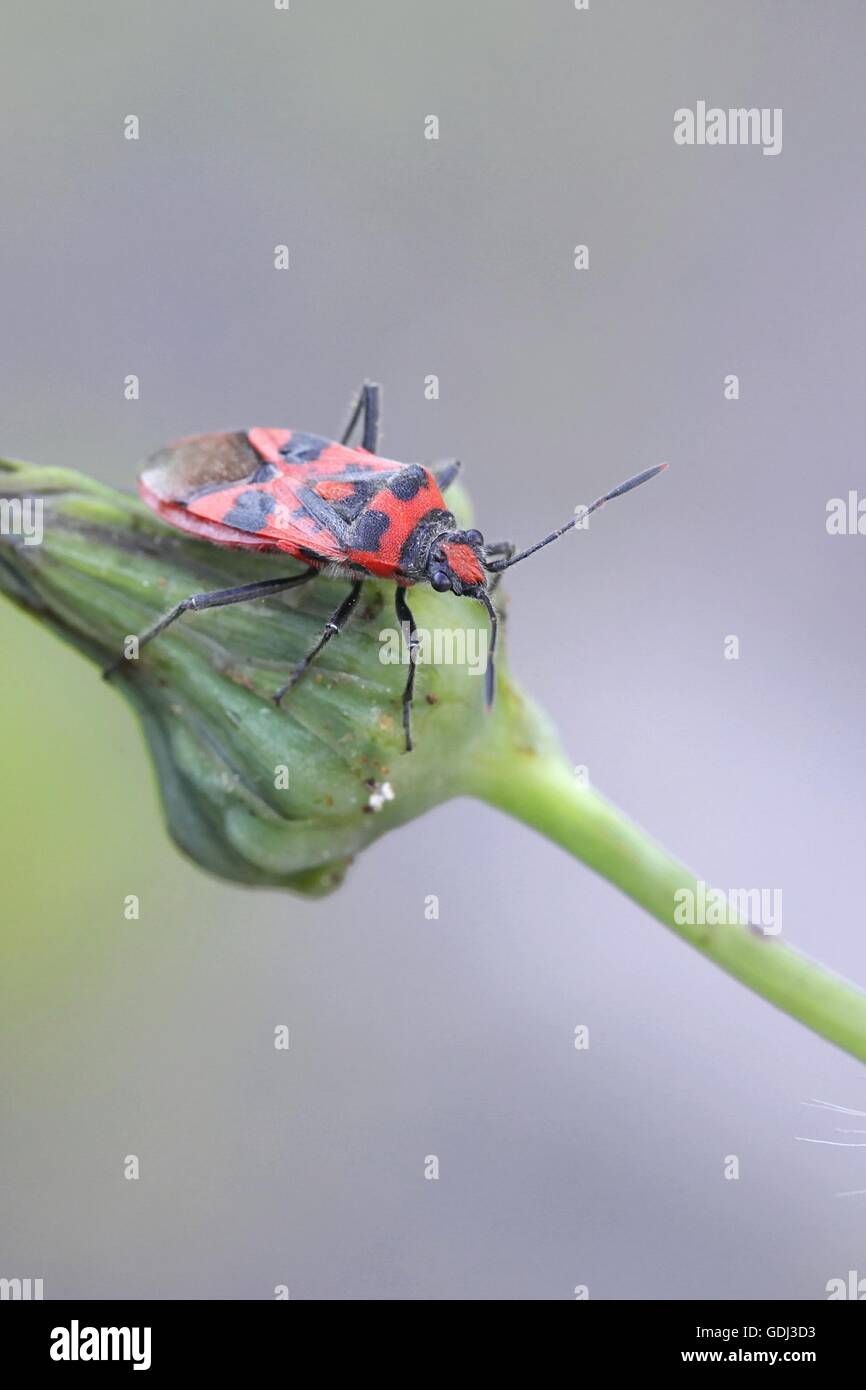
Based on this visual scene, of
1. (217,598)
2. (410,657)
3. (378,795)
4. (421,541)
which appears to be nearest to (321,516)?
(421,541)

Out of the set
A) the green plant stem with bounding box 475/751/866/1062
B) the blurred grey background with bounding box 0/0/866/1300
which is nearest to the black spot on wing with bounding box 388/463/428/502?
the green plant stem with bounding box 475/751/866/1062

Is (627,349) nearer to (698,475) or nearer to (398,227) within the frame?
(698,475)

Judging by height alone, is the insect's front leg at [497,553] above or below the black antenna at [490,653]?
above

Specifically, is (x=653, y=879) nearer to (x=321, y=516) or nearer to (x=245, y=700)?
(x=245, y=700)

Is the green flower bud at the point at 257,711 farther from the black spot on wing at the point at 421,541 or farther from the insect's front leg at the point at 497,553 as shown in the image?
the insect's front leg at the point at 497,553

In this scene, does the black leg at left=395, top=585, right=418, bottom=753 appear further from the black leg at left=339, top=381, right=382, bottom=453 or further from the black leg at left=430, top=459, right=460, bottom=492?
the black leg at left=339, top=381, right=382, bottom=453

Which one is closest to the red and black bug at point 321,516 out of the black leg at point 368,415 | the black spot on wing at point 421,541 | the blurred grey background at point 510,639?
the black spot on wing at point 421,541
